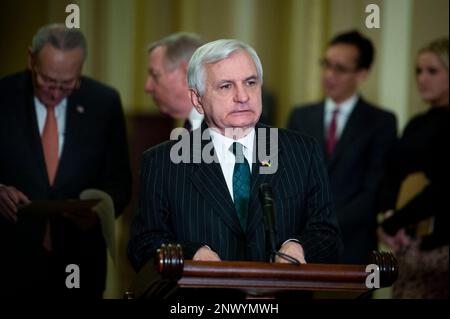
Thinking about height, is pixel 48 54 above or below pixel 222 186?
above

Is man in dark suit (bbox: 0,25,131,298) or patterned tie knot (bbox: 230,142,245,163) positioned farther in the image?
man in dark suit (bbox: 0,25,131,298)

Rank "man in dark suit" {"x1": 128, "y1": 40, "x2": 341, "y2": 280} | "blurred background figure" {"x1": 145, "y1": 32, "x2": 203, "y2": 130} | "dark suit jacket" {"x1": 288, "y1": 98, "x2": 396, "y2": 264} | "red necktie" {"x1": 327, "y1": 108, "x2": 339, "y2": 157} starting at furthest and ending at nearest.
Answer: "red necktie" {"x1": 327, "y1": 108, "x2": 339, "y2": 157} < "dark suit jacket" {"x1": 288, "y1": 98, "x2": 396, "y2": 264} < "blurred background figure" {"x1": 145, "y1": 32, "x2": 203, "y2": 130} < "man in dark suit" {"x1": 128, "y1": 40, "x2": 341, "y2": 280}

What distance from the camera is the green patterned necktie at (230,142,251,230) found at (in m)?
3.42

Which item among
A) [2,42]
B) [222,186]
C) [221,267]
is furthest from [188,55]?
[221,267]

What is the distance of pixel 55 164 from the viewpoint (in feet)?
14.4

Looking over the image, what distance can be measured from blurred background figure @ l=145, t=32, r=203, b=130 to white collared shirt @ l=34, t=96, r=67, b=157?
1.38 ft

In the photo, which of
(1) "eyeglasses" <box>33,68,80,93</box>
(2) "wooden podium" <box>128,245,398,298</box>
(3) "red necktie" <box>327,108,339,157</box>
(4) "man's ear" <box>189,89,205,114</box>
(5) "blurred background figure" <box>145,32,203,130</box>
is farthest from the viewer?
(3) "red necktie" <box>327,108,339,157</box>

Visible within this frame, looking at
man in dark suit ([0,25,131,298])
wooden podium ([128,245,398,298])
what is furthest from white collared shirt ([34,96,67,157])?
wooden podium ([128,245,398,298])

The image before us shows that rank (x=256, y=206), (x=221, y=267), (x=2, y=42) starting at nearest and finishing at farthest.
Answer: (x=221, y=267) → (x=256, y=206) → (x=2, y=42)

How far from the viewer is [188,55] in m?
4.49

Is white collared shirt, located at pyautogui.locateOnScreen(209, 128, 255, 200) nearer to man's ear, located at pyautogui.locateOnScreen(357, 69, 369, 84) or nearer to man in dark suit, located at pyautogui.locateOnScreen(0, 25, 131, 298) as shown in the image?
man in dark suit, located at pyautogui.locateOnScreen(0, 25, 131, 298)

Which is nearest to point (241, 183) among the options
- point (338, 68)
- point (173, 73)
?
point (173, 73)
